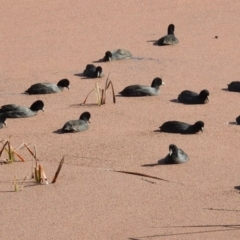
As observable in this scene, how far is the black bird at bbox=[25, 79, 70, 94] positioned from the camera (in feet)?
49.0

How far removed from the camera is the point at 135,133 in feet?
41.3

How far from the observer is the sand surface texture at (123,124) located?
9.47 meters

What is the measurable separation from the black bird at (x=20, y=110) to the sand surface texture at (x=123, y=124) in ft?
0.44

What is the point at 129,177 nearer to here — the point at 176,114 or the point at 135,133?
the point at 135,133

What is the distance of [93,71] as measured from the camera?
627 inches

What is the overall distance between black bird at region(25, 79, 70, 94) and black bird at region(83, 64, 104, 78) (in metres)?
0.92

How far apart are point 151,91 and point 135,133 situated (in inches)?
85.1

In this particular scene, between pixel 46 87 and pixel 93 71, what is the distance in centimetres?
122

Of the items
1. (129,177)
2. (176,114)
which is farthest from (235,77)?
(129,177)

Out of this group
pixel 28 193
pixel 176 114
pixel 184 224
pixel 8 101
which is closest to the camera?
pixel 184 224

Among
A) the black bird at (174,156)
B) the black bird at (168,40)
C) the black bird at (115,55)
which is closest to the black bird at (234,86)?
the black bird at (115,55)

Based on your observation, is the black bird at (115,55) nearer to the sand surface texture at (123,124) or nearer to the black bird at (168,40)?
the sand surface texture at (123,124)

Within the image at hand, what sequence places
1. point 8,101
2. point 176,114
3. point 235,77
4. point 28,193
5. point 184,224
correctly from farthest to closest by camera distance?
point 235,77 → point 8,101 → point 176,114 → point 28,193 → point 184,224

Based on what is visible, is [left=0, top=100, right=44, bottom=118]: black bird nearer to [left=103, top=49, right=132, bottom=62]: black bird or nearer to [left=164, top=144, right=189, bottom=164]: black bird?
[left=164, top=144, right=189, bottom=164]: black bird
